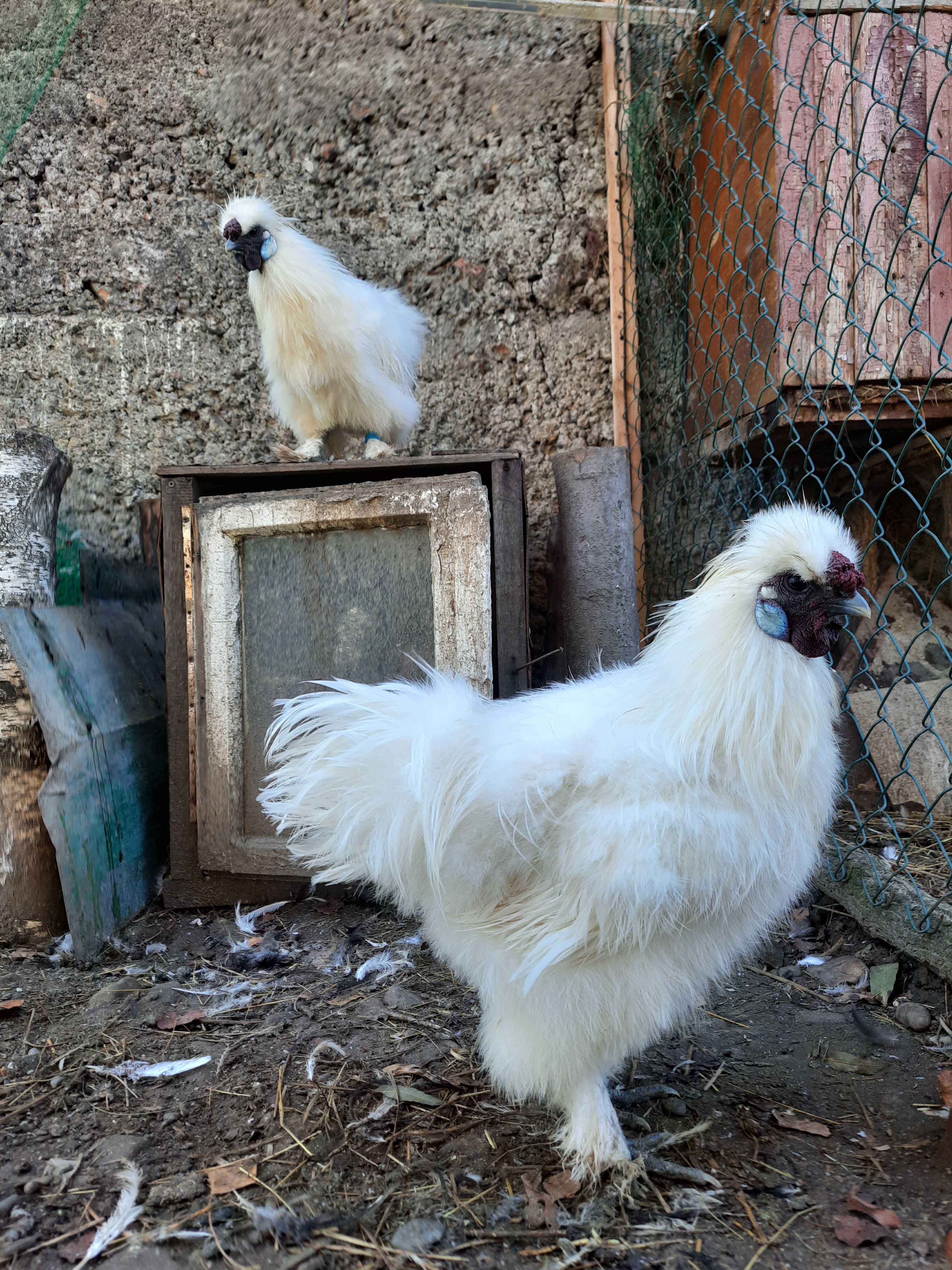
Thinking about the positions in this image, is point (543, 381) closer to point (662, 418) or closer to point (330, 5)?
point (662, 418)

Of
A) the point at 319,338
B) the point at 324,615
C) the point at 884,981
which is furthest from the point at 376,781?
the point at 319,338

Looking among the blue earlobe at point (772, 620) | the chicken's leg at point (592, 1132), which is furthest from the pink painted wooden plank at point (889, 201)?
the chicken's leg at point (592, 1132)

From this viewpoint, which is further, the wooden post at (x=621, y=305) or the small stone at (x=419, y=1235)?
the wooden post at (x=621, y=305)

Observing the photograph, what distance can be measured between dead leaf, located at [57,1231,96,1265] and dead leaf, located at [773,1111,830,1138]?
157 cm

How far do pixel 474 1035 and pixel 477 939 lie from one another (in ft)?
2.35

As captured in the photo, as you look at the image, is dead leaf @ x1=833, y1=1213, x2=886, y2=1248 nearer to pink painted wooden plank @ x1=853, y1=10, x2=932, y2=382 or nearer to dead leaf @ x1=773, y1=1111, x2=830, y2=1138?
dead leaf @ x1=773, y1=1111, x2=830, y2=1138

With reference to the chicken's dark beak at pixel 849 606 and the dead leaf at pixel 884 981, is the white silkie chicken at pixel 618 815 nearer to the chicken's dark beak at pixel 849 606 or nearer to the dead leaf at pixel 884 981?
the chicken's dark beak at pixel 849 606

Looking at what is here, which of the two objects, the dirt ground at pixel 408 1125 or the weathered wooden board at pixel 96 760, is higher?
the weathered wooden board at pixel 96 760

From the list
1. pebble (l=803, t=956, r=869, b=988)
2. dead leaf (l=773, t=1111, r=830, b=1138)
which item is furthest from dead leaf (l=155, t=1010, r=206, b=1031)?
pebble (l=803, t=956, r=869, b=988)

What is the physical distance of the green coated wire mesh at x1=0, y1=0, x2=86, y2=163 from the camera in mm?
4266

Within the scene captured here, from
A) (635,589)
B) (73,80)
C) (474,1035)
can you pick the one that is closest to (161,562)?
(635,589)

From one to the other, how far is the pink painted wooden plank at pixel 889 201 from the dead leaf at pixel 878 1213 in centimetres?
245

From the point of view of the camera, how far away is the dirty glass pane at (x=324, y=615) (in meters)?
3.14

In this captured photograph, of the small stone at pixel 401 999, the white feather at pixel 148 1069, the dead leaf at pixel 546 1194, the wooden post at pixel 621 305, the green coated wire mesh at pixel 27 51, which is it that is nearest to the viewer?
the dead leaf at pixel 546 1194
